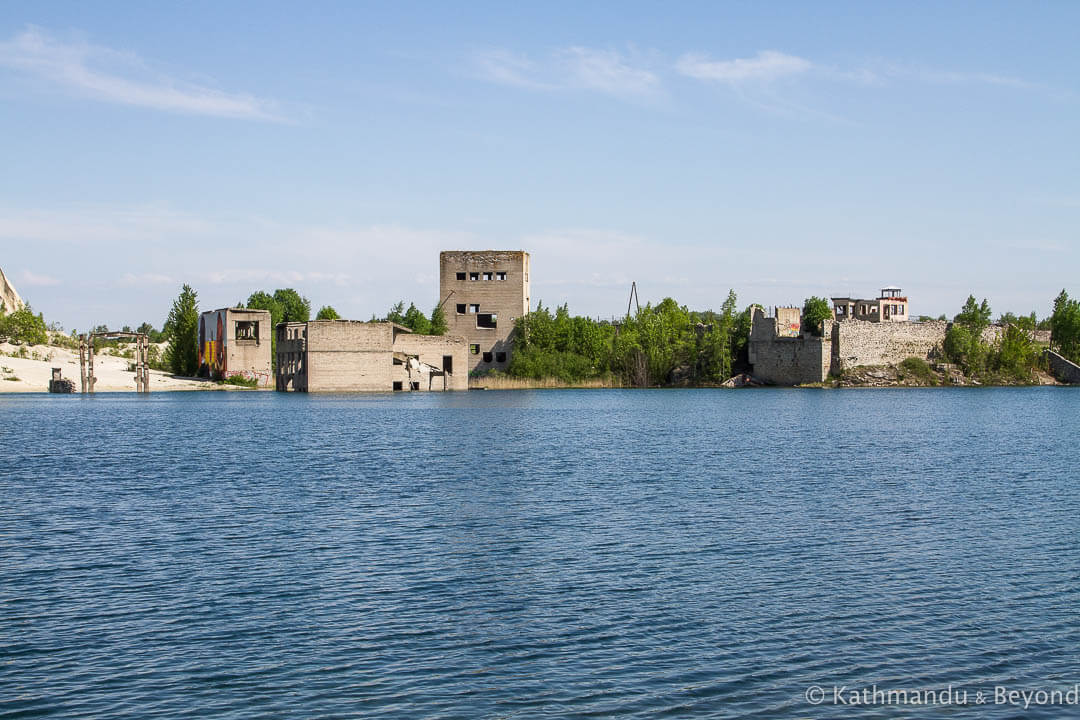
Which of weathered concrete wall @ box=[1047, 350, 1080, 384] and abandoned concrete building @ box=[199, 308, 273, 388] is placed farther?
weathered concrete wall @ box=[1047, 350, 1080, 384]

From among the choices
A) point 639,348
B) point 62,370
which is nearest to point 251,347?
point 62,370

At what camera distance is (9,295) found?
110875mm

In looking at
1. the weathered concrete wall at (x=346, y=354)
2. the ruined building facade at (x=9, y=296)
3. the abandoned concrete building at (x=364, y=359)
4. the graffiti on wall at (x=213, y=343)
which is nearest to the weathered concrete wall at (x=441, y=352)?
the abandoned concrete building at (x=364, y=359)

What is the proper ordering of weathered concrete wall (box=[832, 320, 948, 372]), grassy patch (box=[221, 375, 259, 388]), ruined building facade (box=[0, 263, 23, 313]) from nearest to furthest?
grassy patch (box=[221, 375, 259, 388]) < weathered concrete wall (box=[832, 320, 948, 372]) < ruined building facade (box=[0, 263, 23, 313])

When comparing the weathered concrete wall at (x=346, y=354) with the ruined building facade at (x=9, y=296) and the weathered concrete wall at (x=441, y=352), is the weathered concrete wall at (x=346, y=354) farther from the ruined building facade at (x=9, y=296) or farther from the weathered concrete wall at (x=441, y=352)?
the ruined building facade at (x=9, y=296)

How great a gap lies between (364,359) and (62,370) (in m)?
28.1

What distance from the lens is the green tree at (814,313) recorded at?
339ft

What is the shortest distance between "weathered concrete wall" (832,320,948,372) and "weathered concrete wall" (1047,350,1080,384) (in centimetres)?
1486

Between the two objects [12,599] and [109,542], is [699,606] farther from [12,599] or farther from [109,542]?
[109,542]

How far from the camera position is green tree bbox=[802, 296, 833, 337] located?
10343 cm

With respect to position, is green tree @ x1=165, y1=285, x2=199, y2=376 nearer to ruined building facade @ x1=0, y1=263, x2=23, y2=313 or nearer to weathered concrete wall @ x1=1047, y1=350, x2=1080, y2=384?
ruined building facade @ x1=0, y1=263, x2=23, y2=313

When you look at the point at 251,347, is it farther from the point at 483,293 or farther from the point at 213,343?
the point at 483,293

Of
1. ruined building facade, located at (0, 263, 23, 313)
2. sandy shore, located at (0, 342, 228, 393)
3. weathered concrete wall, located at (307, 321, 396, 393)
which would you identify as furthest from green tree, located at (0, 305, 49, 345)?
weathered concrete wall, located at (307, 321, 396, 393)

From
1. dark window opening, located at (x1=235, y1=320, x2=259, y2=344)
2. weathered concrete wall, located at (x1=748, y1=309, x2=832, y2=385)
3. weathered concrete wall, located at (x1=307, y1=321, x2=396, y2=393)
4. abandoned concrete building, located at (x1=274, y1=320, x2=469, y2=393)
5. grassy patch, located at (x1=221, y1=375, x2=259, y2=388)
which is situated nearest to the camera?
weathered concrete wall, located at (x1=307, y1=321, x2=396, y2=393)
